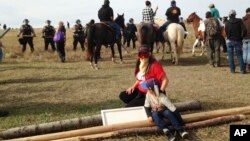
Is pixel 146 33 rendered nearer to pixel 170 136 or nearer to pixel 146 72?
pixel 146 72

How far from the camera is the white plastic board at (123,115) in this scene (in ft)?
26.1

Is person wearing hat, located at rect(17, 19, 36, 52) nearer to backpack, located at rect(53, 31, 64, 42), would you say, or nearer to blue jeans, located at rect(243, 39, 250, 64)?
backpack, located at rect(53, 31, 64, 42)

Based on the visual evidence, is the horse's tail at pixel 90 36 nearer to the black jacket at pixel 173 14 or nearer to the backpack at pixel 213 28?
the black jacket at pixel 173 14

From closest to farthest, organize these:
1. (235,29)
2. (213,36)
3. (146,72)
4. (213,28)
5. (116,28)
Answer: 1. (146,72)
2. (235,29)
3. (213,28)
4. (213,36)
5. (116,28)

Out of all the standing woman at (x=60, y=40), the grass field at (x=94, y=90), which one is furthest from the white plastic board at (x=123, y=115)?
the standing woman at (x=60, y=40)

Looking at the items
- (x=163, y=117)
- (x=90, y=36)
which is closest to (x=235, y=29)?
(x=90, y=36)

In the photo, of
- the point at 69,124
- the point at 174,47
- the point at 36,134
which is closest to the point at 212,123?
the point at 69,124

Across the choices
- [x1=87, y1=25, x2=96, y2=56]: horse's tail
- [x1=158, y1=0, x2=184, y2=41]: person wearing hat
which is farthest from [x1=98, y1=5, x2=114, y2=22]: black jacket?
[x1=158, y1=0, x2=184, y2=41]: person wearing hat

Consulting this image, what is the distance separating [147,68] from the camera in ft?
26.5

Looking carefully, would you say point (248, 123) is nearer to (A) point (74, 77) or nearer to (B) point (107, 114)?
(B) point (107, 114)

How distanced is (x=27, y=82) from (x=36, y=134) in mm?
7537

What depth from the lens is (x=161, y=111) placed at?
25.1 feet

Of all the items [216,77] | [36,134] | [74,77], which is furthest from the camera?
[74,77]

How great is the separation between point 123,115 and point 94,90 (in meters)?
4.55
